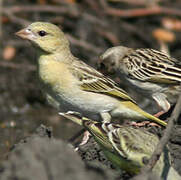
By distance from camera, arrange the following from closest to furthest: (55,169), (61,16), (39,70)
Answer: (55,169) < (39,70) < (61,16)

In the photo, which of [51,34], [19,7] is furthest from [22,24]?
[51,34]

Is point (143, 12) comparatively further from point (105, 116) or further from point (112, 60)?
point (105, 116)

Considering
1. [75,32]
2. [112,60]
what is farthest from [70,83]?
[75,32]

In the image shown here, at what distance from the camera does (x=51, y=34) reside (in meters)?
6.04

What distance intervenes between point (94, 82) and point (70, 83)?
0.41m

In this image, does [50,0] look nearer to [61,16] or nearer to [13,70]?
[61,16]

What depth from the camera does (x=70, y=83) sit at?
19.7 ft

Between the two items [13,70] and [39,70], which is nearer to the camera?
[39,70]

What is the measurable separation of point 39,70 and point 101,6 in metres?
4.87

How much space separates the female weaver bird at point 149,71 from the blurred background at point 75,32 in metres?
2.25

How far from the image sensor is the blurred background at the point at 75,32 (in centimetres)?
988

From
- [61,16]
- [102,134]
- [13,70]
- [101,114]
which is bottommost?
[13,70]

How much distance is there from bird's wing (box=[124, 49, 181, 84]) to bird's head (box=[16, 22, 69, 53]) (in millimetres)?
1187

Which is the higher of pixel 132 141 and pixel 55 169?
pixel 55 169
